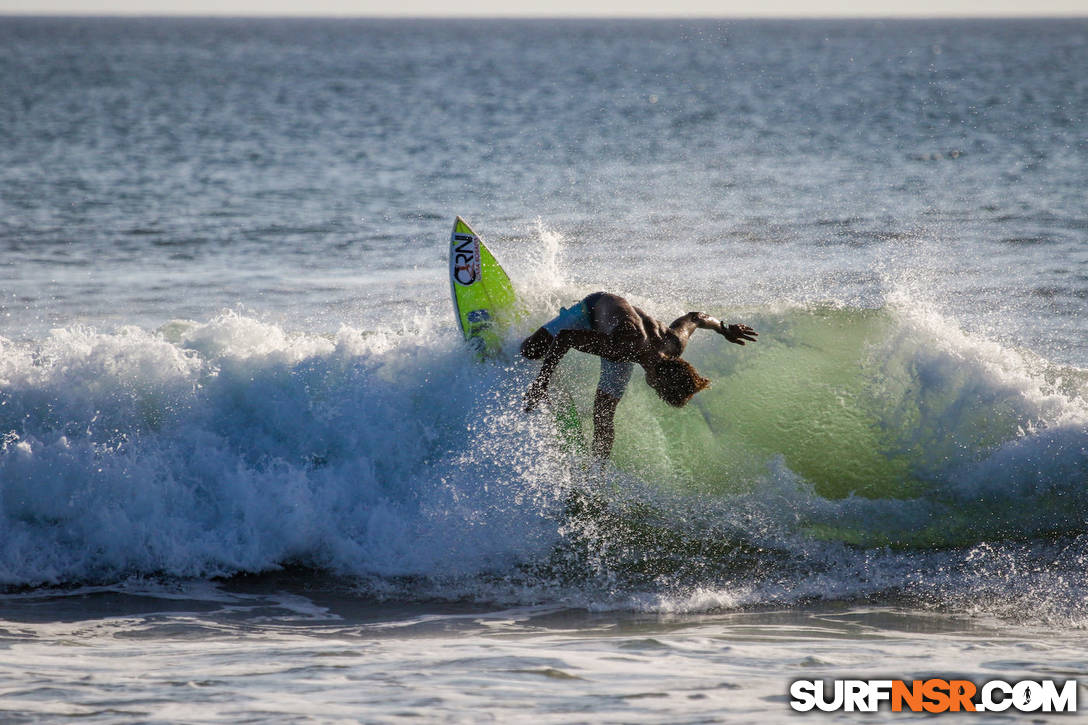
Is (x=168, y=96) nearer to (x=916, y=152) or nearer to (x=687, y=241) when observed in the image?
(x=916, y=152)

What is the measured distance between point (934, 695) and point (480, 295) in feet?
16.0

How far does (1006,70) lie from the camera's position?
2415 inches

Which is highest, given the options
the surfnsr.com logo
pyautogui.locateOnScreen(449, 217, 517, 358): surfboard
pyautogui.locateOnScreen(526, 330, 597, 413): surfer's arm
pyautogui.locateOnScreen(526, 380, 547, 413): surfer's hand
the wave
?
pyautogui.locateOnScreen(449, 217, 517, 358): surfboard

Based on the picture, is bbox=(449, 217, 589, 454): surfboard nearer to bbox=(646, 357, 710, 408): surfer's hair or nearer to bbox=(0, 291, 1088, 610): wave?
bbox=(0, 291, 1088, 610): wave

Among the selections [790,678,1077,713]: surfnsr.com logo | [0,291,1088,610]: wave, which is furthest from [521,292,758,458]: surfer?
[790,678,1077,713]: surfnsr.com logo

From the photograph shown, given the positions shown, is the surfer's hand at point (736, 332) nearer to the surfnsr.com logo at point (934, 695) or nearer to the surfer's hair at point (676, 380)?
the surfer's hair at point (676, 380)

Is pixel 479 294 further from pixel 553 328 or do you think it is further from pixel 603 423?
pixel 603 423

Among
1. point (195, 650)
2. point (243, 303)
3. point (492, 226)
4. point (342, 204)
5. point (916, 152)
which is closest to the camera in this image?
point (195, 650)

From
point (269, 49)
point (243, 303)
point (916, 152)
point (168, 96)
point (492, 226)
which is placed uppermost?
point (269, 49)

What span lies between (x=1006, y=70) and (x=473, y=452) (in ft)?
206

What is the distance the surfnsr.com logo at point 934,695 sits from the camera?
14.2 feet

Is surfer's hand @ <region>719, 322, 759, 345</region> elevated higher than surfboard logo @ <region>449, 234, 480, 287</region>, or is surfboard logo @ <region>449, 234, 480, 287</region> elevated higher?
surfboard logo @ <region>449, 234, 480, 287</region>

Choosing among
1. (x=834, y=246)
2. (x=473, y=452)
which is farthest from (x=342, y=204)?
(x=473, y=452)

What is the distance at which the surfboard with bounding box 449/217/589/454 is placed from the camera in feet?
27.1
